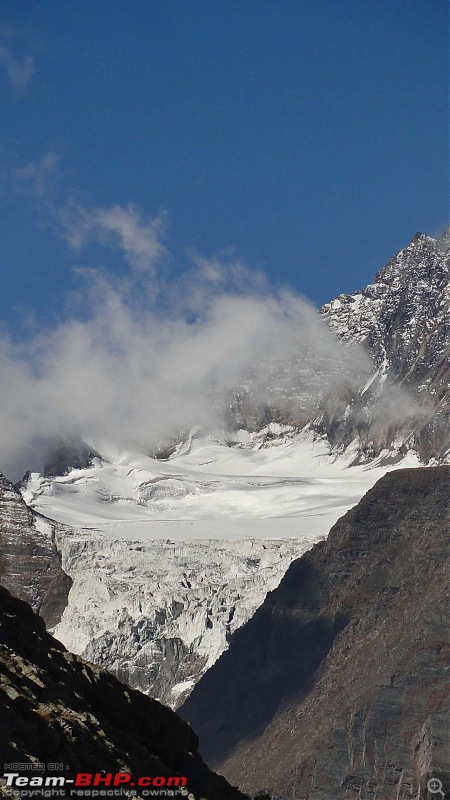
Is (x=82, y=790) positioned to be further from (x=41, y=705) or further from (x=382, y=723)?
(x=382, y=723)

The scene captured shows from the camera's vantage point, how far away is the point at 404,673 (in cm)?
19350

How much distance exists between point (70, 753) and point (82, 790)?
72.0 inches

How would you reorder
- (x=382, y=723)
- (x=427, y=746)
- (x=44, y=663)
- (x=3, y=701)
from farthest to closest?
1. (x=382, y=723)
2. (x=427, y=746)
3. (x=44, y=663)
4. (x=3, y=701)

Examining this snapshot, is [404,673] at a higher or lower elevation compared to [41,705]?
higher

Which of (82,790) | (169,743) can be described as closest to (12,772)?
(82,790)

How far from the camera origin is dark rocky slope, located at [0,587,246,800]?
43.1 meters

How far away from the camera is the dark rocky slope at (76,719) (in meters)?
43.1

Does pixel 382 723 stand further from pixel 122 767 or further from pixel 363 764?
pixel 122 767

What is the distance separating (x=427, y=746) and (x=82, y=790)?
444ft

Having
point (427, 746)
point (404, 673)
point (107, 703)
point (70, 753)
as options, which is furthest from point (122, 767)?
point (404, 673)

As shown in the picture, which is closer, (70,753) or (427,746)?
(70,753)

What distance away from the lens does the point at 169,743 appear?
51906 millimetres

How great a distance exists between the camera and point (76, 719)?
45.5 m

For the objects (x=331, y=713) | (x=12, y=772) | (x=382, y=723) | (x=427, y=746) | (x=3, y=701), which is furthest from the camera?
(x=331, y=713)
